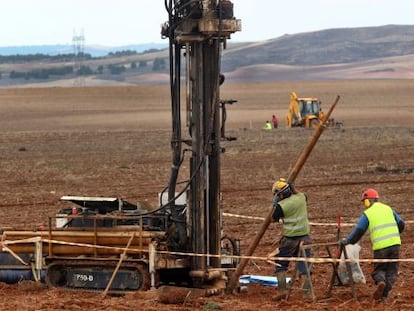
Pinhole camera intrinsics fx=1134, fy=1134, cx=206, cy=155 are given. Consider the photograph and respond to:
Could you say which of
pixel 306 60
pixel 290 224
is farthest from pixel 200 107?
pixel 306 60

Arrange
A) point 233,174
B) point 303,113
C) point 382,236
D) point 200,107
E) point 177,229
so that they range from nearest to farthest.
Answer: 1. point 382,236
2. point 200,107
3. point 177,229
4. point 233,174
5. point 303,113

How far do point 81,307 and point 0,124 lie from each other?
50767mm

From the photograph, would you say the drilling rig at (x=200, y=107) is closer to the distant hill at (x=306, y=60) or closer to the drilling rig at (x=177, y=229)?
the drilling rig at (x=177, y=229)

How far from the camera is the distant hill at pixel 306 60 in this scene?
130m

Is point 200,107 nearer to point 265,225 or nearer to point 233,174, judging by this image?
point 265,225

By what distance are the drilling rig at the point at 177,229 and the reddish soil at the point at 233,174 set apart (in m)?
0.36

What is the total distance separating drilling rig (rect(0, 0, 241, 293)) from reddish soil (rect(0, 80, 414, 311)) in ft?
1.19

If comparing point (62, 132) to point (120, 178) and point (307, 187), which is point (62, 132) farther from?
point (307, 187)

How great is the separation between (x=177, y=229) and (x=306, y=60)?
144 m

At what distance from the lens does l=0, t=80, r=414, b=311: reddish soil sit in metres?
14.8

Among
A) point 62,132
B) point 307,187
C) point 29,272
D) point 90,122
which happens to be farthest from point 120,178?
point 90,122

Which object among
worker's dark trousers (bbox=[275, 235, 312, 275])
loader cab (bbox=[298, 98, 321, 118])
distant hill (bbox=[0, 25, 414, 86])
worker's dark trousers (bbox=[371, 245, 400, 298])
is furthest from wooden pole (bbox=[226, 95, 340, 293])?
distant hill (bbox=[0, 25, 414, 86])

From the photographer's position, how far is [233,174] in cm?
3244

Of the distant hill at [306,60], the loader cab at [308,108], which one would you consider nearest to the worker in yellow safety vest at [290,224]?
the loader cab at [308,108]
